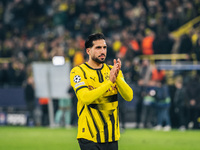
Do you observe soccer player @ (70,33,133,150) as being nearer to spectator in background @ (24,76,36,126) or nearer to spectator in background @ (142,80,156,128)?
spectator in background @ (142,80,156,128)

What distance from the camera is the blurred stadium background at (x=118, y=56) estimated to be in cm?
2000

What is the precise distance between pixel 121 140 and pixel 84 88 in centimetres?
1068

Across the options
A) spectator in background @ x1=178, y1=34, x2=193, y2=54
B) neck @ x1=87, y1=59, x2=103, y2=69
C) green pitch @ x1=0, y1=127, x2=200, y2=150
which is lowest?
green pitch @ x1=0, y1=127, x2=200, y2=150

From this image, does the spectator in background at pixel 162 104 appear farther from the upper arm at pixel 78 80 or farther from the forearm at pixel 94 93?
the forearm at pixel 94 93

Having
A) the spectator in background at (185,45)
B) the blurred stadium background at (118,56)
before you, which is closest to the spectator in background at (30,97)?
the blurred stadium background at (118,56)

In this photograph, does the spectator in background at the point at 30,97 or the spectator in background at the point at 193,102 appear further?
the spectator in background at the point at 30,97

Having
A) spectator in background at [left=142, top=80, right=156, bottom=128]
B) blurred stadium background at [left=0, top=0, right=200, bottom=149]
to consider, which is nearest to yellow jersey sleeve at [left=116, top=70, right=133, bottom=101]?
blurred stadium background at [left=0, top=0, right=200, bottom=149]

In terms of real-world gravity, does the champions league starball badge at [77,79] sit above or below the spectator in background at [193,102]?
above

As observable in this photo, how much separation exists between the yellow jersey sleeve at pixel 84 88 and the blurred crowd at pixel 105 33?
12.3 m

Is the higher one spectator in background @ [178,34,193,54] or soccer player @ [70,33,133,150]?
spectator in background @ [178,34,193,54]

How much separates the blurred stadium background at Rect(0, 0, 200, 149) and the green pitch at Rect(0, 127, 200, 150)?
1.37m

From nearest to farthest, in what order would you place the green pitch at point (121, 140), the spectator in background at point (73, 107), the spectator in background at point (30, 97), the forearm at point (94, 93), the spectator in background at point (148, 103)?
the forearm at point (94, 93) → the green pitch at point (121, 140) → the spectator in background at point (148, 103) → the spectator in background at point (73, 107) → the spectator in background at point (30, 97)

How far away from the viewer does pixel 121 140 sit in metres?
16.1

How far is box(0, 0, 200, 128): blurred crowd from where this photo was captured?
2036 centimetres
